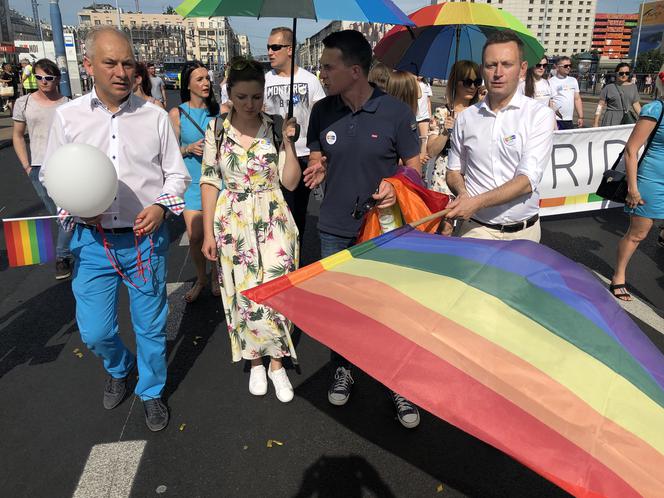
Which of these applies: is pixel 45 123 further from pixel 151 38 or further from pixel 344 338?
pixel 151 38

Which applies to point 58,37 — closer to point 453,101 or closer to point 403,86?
point 403,86

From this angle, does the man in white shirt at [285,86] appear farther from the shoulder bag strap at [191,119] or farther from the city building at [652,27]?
the city building at [652,27]

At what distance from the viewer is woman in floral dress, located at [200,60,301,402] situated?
3.09 meters

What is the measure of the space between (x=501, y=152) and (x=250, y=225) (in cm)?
151

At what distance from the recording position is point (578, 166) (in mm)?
7500

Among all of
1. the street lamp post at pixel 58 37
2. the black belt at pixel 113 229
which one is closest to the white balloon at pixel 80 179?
the black belt at pixel 113 229

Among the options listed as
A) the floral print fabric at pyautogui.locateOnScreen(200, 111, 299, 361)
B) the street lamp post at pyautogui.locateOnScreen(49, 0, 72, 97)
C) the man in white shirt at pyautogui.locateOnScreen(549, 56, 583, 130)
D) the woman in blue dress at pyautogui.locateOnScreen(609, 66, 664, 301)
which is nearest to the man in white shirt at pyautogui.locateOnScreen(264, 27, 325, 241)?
the floral print fabric at pyautogui.locateOnScreen(200, 111, 299, 361)

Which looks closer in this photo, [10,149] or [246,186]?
[246,186]

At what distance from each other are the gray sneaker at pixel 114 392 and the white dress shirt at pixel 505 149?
97.7 inches

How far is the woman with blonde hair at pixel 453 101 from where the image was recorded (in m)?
5.04

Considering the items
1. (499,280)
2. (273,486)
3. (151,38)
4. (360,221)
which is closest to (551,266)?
(499,280)

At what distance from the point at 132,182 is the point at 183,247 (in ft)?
12.4

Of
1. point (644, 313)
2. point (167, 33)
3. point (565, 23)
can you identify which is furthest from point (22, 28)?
point (644, 313)

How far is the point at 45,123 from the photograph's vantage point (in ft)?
17.3
